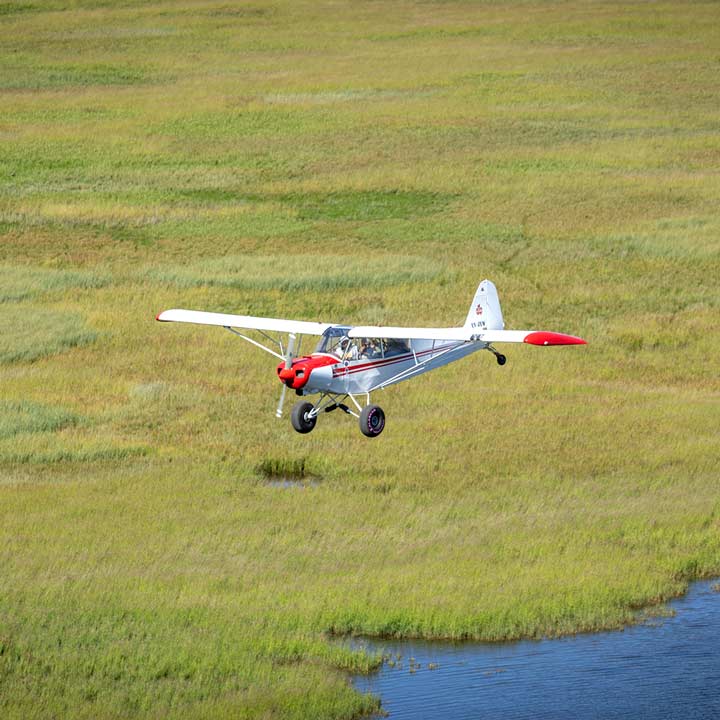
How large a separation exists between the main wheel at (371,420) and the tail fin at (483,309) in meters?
5.56

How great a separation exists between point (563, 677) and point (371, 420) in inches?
300

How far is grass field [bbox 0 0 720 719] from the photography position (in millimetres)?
33406

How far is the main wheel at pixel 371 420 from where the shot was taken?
36.4 m

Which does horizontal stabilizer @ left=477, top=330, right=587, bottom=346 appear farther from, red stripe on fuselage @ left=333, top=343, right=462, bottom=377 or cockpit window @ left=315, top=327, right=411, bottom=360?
cockpit window @ left=315, top=327, right=411, bottom=360

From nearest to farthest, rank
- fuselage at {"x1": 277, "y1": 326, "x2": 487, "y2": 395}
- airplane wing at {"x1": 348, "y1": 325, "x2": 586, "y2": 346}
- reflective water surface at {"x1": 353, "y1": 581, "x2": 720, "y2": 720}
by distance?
reflective water surface at {"x1": 353, "y1": 581, "x2": 720, "y2": 720}
fuselage at {"x1": 277, "y1": 326, "x2": 487, "y2": 395}
airplane wing at {"x1": 348, "y1": 325, "x2": 586, "y2": 346}

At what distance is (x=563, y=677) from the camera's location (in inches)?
1270

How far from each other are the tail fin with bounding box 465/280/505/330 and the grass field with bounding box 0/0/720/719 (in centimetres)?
356

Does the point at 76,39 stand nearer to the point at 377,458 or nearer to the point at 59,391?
the point at 59,391

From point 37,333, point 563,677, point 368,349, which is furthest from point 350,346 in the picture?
point 37,333

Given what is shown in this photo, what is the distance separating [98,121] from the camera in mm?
92625

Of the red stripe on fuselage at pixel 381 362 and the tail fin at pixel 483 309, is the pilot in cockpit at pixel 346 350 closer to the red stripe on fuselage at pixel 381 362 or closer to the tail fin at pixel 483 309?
the red stripe on fuselage at pixel 381 362

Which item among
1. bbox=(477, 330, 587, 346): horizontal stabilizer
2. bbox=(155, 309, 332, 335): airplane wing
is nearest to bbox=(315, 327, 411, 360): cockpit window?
bbox=(155, 309, 332, 335): airplane wing

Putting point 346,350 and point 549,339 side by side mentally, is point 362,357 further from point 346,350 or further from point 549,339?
point 549,339

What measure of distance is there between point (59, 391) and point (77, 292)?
1289 cm
